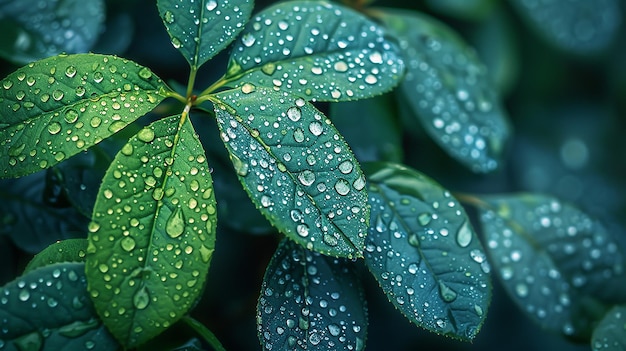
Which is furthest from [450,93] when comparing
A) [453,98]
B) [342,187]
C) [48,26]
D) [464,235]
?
[48,26]

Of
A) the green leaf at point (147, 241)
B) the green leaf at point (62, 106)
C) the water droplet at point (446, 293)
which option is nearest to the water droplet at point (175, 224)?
the green leaf at point (147, 241)

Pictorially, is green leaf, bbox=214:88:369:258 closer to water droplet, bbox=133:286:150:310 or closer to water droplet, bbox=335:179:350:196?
water droplet, bbox=335:179:350:196

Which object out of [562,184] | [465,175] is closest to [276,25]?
[465,175]

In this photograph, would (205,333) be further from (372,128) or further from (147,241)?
(372,128)

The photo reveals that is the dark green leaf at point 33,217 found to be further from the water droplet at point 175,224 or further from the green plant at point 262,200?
the water droplet at point 175,224

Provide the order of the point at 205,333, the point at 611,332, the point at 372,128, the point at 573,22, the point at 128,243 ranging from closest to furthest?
the point at 128,243, the point at 205,333, the point at 611,332, the point at 372,128, the point at 573,22

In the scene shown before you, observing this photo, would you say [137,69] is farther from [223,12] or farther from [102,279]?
[102,279]

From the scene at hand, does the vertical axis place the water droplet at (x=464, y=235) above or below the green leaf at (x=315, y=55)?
below
